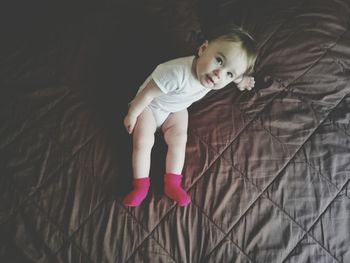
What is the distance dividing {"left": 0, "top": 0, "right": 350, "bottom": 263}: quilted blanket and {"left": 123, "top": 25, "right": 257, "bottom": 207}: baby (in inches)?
1.8

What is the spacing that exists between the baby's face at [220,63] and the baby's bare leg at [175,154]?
16cm

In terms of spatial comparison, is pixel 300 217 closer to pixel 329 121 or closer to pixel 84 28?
pixel 329 121

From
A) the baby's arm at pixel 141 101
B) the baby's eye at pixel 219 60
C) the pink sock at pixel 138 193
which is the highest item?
the baby's eye at pixel 219 60

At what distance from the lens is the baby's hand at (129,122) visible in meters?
1.05

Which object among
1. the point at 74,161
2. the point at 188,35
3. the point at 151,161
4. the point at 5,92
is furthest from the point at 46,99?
the point at 188,35

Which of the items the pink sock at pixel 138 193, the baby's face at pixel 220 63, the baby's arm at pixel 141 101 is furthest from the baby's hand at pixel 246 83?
the pink sock at pixel 138 193

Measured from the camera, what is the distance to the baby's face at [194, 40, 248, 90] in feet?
3.18

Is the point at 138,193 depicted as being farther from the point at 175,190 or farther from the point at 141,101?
the point at 141,101

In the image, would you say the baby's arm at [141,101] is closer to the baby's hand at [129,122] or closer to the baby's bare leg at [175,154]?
the baby's hand at [129,122]

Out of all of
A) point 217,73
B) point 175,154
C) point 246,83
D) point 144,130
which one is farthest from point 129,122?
point 246,83

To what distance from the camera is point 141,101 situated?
3.42ft

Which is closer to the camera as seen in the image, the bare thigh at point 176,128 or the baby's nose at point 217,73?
the baby's nose at point 217,73

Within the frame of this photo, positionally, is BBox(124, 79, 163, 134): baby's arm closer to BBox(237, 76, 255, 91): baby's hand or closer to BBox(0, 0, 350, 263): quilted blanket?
BBox(0, 0, 350, 263): quilted blanket

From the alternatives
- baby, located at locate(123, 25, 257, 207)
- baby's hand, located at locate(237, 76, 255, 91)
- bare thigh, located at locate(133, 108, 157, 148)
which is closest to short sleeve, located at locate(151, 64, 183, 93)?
baby, located at locate(123, 25, 257, 207)
